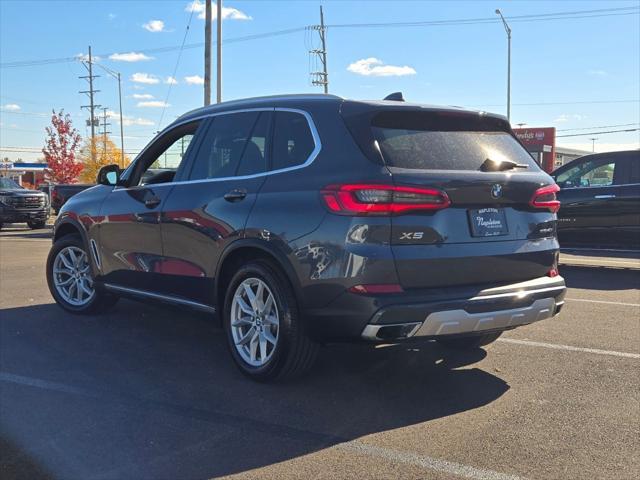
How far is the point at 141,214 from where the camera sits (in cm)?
565

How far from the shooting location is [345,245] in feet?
12.7

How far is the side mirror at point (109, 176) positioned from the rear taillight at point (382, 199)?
9.98 feet

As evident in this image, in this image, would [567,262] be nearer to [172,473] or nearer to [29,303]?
[29,303]

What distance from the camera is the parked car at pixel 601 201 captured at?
33.0 feet

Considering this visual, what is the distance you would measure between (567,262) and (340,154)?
847 cm

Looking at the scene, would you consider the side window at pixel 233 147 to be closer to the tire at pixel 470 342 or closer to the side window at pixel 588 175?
the tire at pixel 470 342

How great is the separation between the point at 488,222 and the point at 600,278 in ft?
20.3

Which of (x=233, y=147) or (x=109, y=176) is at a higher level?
(x=233, y=147)

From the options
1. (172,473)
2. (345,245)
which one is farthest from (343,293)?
(172,473)

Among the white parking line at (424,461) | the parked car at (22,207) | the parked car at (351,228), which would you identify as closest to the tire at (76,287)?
the parked car at (351,228)

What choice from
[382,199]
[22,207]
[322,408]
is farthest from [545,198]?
[22,207]

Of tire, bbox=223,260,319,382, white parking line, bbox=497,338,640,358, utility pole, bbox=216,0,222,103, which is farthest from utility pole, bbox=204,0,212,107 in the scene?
tire, bbox=223,260,319,382

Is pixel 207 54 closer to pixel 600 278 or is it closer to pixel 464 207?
pixel 600 278

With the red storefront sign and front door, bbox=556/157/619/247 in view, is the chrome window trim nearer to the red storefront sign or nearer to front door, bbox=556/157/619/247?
front door, bbox=556/157/619/247
